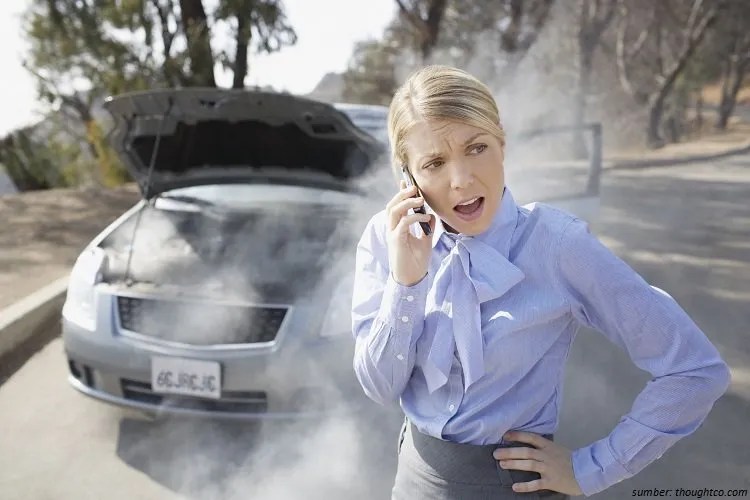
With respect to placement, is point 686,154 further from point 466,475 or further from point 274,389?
point 466,475

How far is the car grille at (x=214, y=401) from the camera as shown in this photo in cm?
316

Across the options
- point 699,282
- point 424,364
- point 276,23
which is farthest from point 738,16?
point 424,364

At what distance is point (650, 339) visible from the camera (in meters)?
1.15

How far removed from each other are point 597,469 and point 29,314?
4.57 meters

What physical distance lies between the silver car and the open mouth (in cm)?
200

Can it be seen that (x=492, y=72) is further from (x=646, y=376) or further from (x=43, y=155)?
(x=646, y=376)

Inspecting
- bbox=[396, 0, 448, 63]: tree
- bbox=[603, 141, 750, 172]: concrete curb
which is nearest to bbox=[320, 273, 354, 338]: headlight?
bbox=[396, 0, 448, 63]: tree

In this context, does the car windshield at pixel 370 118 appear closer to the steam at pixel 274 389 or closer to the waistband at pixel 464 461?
the steam at pixel 274 389

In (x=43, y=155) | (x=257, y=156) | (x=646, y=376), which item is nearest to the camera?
(x=646, y=376)

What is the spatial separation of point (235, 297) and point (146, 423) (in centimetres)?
83

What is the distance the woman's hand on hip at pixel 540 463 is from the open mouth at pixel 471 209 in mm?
378

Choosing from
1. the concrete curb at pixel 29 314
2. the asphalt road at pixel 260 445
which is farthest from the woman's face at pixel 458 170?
the concrete curb at pixel 29 314

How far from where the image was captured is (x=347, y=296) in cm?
330

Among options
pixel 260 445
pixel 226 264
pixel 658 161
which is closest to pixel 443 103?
pixel 260 445
